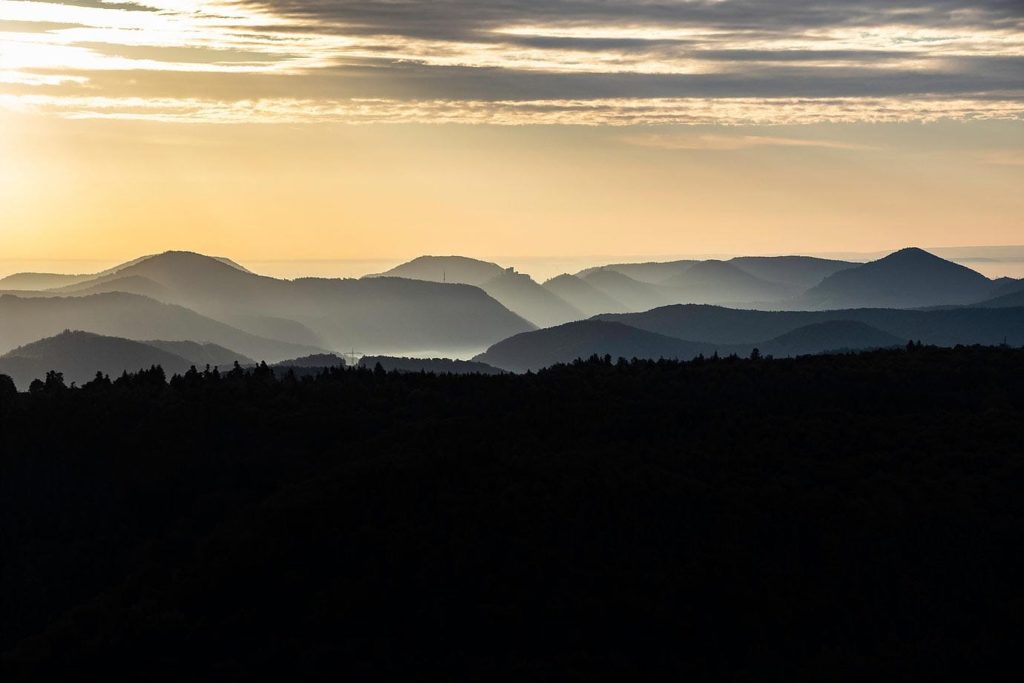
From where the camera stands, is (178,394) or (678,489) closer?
(678,489)

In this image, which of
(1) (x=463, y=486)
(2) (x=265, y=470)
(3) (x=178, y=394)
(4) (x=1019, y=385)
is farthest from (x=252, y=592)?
(4) (x=1019, y=385)

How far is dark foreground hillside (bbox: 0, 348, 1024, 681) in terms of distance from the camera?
102188 mm

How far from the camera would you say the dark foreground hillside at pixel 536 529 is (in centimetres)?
10219

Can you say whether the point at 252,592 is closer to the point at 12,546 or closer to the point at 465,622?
the point at 465,622

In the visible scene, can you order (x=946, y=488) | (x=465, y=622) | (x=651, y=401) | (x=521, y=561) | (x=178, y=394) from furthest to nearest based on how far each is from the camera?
(x=178, y=394), (x=651, y=401), (x=946, y=488), (x=521, y=561), (x=465, y=622)

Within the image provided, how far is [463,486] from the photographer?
132750 mm

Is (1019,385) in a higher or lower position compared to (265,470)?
higher

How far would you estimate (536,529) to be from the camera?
121500mm

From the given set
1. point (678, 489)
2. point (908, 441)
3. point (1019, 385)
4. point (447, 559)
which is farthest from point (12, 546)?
point (1019, 385)

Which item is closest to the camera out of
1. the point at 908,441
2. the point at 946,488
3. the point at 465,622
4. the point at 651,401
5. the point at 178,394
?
the point at 465,622

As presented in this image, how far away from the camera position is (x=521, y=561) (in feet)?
376

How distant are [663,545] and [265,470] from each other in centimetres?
5877

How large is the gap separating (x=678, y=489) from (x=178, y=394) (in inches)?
3554

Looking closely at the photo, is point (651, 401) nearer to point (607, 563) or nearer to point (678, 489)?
point (678, 489)
